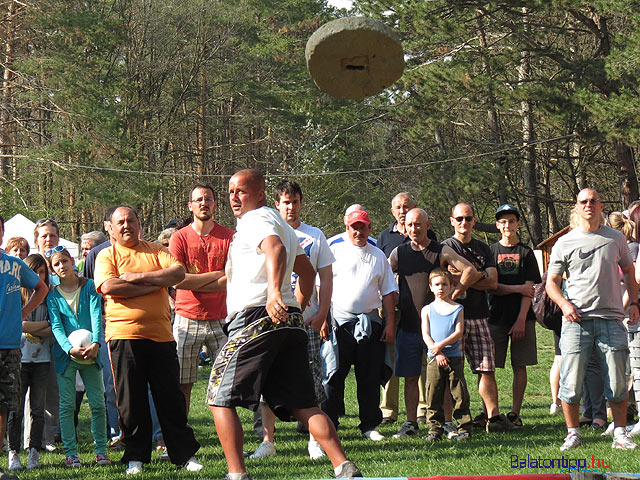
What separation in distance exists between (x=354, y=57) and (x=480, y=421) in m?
3.85

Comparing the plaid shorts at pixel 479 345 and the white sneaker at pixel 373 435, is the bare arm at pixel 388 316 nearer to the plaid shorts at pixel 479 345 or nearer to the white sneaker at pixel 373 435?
the plaid shorts at pixel 479 345

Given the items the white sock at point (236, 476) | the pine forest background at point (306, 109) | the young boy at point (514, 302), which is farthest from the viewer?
the pine forest background at point (306, 109)

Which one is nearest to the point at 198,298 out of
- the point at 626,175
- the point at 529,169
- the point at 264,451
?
the point at 264,451

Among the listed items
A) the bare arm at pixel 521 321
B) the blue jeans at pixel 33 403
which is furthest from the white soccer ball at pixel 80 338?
the bare arm at pixel 521 321

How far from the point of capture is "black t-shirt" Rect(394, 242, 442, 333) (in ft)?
27.7

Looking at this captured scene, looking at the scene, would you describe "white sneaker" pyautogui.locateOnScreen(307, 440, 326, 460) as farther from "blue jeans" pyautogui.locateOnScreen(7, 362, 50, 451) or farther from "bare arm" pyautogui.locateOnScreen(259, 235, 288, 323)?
"blue jeans" pyautogui.locateOnScreen(7, 362, 50, 451)

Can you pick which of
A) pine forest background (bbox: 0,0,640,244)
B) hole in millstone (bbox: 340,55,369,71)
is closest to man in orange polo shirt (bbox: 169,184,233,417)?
hole in millstone (bbox: 340,55,369,71)

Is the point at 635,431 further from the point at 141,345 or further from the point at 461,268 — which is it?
the point at 141,345

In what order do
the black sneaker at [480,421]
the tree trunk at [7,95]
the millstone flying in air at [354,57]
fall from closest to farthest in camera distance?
the millstone flying in air at [354,57], the black sneaker at [480,421], the tree trunk at [7,95]

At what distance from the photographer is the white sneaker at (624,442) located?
6879 mm

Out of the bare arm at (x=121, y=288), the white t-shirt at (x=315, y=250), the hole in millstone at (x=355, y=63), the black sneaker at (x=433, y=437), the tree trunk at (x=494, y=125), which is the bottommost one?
the black sneaker at (x=433, y=437)

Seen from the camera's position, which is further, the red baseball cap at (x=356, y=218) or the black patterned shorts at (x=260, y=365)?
the red baseball cap at (x=356, y=218)

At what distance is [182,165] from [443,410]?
3239cm

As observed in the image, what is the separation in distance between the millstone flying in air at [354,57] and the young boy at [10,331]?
320cm
